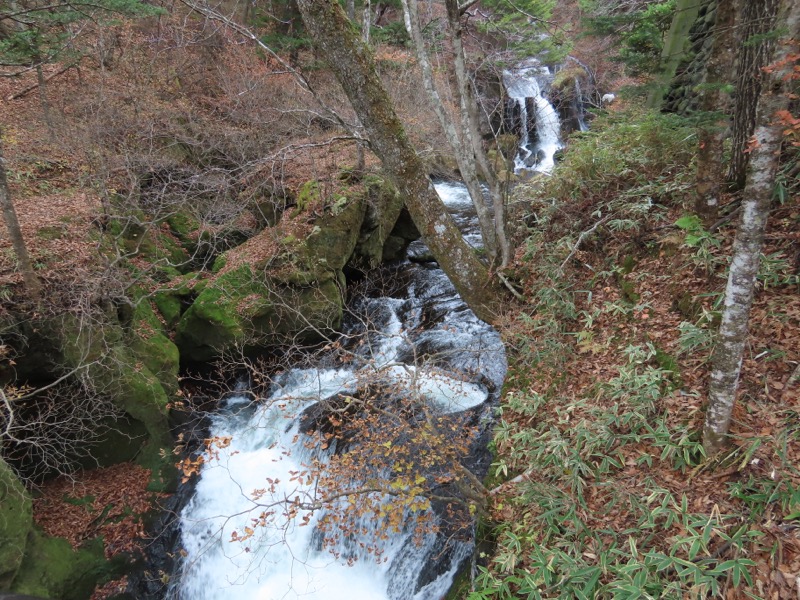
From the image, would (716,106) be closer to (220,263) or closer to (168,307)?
(220,263)

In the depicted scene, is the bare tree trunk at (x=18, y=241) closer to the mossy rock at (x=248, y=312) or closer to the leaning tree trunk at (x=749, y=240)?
the mossy rock at (x=248, y=312)

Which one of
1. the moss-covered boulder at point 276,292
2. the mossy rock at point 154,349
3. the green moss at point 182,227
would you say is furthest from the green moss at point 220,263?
the mossy rock at point 154,349

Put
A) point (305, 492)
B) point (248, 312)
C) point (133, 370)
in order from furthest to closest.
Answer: point (248, 312) < point (133, 370) < point (305, 492)

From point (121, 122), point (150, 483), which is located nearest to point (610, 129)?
point (150, 483)

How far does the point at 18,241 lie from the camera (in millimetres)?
5785

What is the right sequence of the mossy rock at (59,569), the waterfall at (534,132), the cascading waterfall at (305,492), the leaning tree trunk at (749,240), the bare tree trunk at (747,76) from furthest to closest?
1. the waterfall at (534,132)
2. the cascading waterfall at (305,492)
3. the mossy rock at (59,569)
4. the bare tree trunk at (747,76)
5. the leaning tree trunk at (749,240)

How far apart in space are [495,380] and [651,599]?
4701 millimetres

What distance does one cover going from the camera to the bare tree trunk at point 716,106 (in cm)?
381

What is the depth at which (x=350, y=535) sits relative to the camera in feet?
19.5

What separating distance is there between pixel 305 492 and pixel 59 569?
4156 millimetres

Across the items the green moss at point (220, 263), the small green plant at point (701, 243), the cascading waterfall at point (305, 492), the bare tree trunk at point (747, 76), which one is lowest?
the cascading waterfall at point (305, 492)

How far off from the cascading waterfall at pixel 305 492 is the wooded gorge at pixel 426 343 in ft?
0.17

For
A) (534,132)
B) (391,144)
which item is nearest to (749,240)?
(391,144)

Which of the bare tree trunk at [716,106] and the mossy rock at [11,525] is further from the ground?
the bare tree trunk at [716,106]
